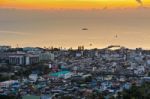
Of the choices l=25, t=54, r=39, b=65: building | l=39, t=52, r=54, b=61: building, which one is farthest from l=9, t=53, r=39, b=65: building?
l=39, t=52, r=54, b=61: building

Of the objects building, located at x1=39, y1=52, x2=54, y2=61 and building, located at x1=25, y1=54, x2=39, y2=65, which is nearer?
building, located at x1=25, y1=54, x2=39, y2=65

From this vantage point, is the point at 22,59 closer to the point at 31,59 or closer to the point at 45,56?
the point at 31,59

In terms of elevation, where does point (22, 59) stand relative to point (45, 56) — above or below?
below

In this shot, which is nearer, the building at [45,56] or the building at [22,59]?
the building at [22,59]

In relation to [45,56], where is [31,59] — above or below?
below

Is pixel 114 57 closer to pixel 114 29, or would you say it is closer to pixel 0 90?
pixel 0 90

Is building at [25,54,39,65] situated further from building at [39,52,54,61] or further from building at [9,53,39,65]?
building at [39,52,54,61]

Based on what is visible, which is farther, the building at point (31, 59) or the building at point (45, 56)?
the building at point (45, 56)

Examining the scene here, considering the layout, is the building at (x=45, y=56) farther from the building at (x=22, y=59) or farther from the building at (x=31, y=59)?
the building at (x=22, y=59)

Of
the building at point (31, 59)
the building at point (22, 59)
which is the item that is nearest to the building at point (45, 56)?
the building at point (31, 59)

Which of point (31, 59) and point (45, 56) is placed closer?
point (31, 59)

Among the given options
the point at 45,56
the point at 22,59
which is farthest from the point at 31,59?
the point at 45,56
